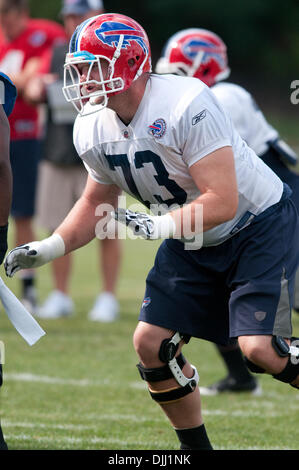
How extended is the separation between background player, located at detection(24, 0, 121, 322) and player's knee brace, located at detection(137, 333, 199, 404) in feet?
11.1

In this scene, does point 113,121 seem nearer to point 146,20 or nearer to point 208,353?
point 208,353

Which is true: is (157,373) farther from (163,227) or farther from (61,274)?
(61,274)

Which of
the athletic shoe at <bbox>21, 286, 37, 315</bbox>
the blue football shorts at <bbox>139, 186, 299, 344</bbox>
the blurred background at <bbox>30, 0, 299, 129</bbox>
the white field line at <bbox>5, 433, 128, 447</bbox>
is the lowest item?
the blurred background at <bbox>30, 0, 299, 129</bbox>

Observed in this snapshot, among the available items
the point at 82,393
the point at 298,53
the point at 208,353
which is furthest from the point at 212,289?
the point at 298,53

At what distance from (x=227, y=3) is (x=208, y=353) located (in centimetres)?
2697

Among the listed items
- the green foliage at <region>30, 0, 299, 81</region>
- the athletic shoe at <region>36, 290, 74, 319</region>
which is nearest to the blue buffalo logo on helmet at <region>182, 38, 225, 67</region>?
the athletic shoe at <region>36, 290, 74, 319</region>

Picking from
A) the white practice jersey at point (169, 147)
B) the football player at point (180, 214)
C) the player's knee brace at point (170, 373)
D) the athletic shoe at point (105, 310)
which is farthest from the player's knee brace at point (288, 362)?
the athletic shoe at point (105, 310)

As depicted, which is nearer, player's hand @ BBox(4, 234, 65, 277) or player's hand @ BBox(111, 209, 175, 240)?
player's hand @ BBox(111, 209, 175, 240)

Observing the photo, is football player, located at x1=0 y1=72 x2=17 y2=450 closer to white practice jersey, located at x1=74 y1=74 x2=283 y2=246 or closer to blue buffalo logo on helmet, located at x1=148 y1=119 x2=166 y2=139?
white practice jersey, located at x1=74 y1=74 x2=283 y2=246

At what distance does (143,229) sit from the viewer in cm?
317

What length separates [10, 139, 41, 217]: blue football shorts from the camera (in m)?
7.21

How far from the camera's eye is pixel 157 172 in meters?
3.47

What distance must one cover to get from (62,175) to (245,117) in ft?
8.72

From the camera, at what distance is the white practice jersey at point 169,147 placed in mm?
3326
